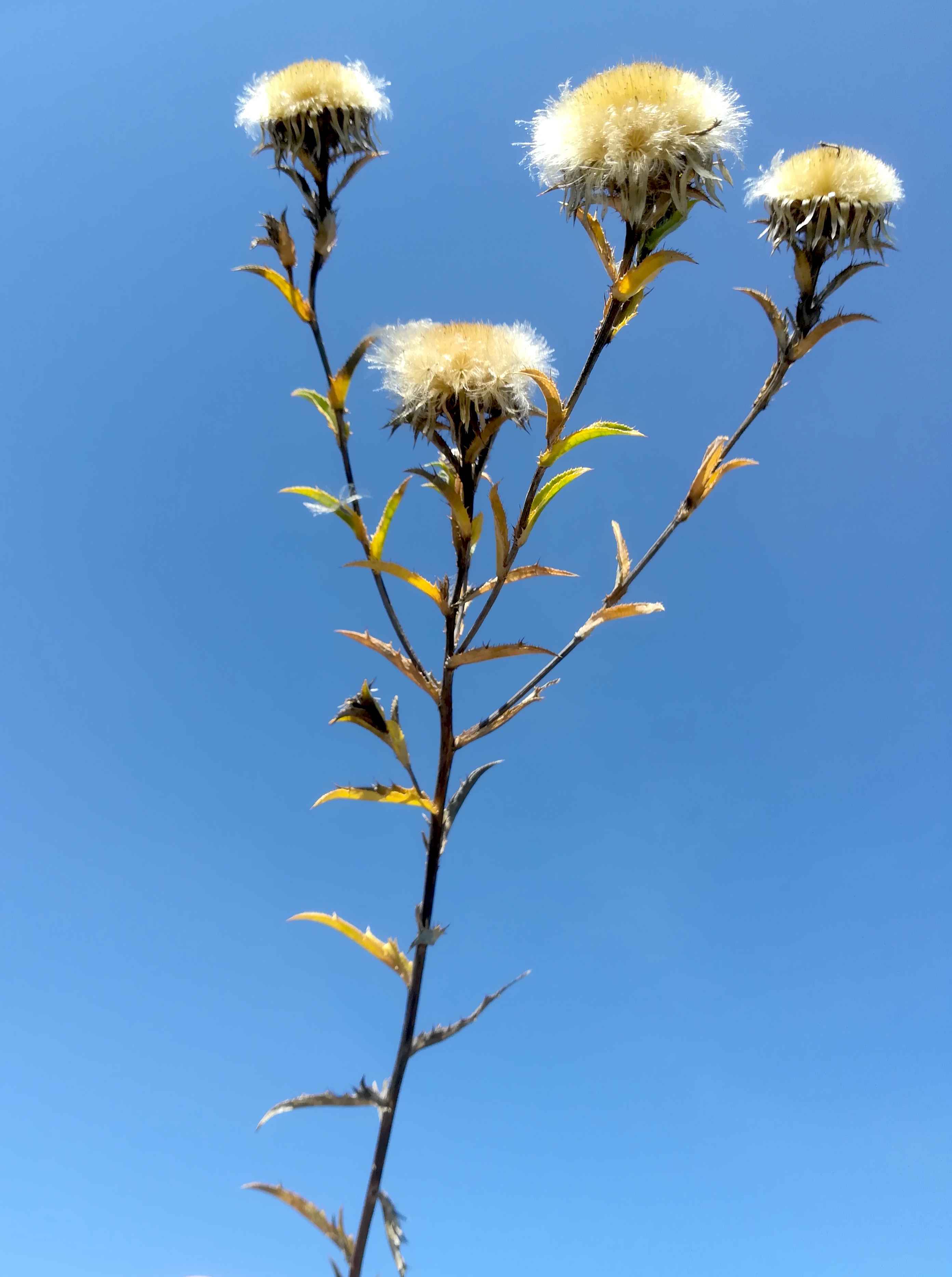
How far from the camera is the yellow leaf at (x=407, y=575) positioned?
136cm

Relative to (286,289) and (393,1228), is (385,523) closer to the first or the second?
(286,289)

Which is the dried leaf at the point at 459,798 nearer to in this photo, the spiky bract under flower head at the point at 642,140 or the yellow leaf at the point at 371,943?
the yellow leaf at the point at 371,943

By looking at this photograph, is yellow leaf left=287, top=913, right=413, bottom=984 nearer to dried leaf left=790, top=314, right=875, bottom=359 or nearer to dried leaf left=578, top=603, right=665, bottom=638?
dried leaf left=578, top=603, right=665, bottom=638

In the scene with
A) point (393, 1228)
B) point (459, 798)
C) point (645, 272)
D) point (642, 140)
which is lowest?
point (393, 1228)

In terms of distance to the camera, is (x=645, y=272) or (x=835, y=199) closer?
(x=645, y=272)

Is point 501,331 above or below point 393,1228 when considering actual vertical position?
above

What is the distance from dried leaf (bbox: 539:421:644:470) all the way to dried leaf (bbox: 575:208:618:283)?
253mm

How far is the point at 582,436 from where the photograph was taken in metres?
1.41

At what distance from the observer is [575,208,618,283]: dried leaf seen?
1.37 meters

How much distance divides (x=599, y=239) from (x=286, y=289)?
0.57 m

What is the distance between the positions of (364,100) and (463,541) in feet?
2.62

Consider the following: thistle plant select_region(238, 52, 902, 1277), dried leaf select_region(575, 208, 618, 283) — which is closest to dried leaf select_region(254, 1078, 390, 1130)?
thistle plant select_region(238, 52, 902, 1277)

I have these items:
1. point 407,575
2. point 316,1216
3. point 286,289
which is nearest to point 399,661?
point 407,575

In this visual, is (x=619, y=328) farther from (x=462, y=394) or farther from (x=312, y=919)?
(x=312, y=919)
